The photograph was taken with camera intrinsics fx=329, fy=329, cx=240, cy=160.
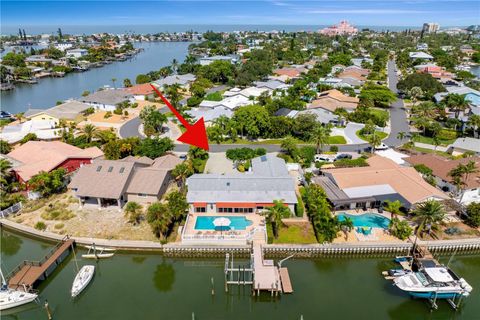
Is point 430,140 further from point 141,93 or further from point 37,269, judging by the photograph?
point 141,93

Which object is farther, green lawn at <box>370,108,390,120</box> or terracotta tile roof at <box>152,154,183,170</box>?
green lawn at <box>370,108,390,120</box>

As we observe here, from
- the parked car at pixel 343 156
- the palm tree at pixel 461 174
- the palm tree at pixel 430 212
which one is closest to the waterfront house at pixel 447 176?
the palm tree at pixel 461 174

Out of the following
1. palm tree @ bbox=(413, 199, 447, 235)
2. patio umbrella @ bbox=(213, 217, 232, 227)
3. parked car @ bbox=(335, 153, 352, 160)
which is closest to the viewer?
palm tree @ bbox=(413, 199, 447, 235)

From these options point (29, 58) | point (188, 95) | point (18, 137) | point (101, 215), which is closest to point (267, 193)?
point (101, 215)

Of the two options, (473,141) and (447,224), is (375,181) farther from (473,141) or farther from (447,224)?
(473,141)

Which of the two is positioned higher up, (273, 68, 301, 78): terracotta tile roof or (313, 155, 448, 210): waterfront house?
(273, 68, 301, 78): terracotta tile roof

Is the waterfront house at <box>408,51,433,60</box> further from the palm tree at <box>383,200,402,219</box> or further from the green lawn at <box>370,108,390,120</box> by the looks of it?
the palm tree at <box>383,200,402,219</box>

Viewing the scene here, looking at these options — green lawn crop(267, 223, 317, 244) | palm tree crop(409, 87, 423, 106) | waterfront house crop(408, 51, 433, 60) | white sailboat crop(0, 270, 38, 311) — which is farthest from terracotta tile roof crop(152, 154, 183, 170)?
waterfront house crop(408, 51, 433, 60)
